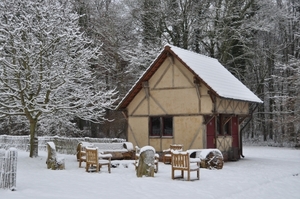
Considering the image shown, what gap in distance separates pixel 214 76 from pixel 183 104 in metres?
2.48

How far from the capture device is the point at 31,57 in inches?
690

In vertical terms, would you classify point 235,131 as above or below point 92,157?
above

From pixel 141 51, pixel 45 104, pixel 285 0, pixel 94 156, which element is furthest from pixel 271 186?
pixel 285 0

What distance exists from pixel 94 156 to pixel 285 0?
27724 mm

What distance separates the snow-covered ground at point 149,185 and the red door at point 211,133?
363 centimetres

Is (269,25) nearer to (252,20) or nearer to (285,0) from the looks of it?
(252,20)

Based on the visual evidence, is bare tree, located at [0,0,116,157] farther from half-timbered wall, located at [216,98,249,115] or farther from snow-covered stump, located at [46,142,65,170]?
half-timbered wall, located at [216,98,249,115]

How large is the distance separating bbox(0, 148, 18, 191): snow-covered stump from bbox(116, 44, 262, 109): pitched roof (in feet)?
34.4

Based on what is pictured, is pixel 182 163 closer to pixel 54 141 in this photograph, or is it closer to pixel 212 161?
pixel 212 161

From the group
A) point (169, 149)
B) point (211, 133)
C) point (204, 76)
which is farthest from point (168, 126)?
point (204, 76)

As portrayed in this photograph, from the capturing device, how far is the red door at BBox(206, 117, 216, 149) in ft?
63.3

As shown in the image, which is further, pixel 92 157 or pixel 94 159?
pixel 92 157

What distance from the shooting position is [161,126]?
20344 mm

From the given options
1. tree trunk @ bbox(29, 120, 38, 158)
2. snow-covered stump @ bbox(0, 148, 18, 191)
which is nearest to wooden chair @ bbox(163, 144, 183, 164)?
tree trunk @ bbox(29, 120, 38, 158)
